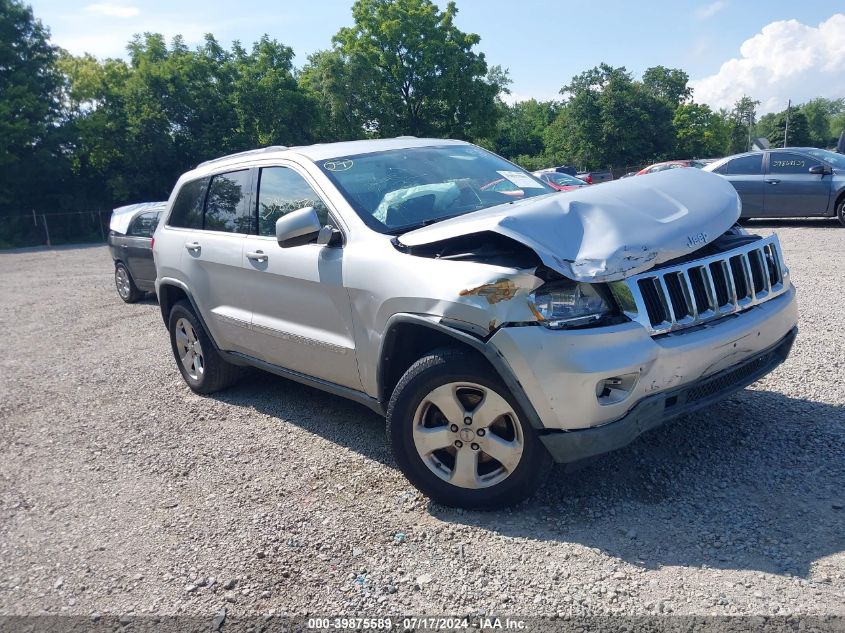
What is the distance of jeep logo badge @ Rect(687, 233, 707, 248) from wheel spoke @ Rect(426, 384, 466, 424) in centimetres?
131

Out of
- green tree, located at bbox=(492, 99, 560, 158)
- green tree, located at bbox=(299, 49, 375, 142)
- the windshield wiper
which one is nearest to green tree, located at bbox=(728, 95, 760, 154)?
green tree, located at bbox=(492, 99, 560, 158)

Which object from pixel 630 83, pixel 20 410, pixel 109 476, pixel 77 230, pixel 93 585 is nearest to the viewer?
pixel 93 585

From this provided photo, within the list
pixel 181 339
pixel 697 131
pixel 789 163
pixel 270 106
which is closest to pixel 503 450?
pixel 181 339

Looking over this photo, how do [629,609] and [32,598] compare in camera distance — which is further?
[32,598]

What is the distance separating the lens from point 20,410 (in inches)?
237

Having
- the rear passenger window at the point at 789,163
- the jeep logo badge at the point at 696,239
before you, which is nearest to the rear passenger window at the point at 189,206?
the jeep logo badge at the point at 696,239

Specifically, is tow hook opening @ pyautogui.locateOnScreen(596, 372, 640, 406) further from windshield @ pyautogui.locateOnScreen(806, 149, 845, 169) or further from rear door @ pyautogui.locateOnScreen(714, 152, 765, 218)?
windshield @ pyautogui.locateOnScreen(806, 149, 845, 169)

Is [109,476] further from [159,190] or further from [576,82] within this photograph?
[576,82]

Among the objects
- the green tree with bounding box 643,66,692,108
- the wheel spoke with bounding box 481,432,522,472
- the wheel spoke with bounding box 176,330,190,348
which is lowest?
the wheel spoke with bounding box 481,432,522,472

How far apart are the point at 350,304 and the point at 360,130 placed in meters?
43.7

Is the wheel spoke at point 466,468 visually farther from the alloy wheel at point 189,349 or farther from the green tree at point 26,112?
the green tree at point 26,112

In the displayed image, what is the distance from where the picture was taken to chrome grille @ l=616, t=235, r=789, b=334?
10.1 ft

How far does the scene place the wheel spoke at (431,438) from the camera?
337 centimetres

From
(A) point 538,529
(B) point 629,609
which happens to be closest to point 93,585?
(A) point 538,529
